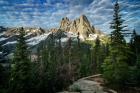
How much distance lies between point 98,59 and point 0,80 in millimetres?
42320

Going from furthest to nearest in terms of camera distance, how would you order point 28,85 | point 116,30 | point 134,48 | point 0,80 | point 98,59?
point 98,59
point 134,48
point 0,80
point 116,30
point 28,85

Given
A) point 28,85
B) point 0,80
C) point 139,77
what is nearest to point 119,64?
point 139,77

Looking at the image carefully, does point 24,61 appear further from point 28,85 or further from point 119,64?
point 119,64

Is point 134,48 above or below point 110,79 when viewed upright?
above

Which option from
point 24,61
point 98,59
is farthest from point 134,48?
point 24,61

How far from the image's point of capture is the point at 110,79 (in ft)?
122

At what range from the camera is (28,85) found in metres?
35.8

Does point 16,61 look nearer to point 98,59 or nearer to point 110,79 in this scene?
point 110,79

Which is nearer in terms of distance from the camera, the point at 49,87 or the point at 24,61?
the point at 24,61

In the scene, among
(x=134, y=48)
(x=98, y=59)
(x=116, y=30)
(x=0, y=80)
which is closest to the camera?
(x=116, y=30)

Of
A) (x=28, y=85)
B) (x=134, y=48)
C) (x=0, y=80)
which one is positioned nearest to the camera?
(x=28, y=85)

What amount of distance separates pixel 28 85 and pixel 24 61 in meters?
3.42

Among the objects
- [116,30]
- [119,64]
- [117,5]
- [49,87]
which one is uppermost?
[117,5]

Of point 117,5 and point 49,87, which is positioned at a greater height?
point 117,5
